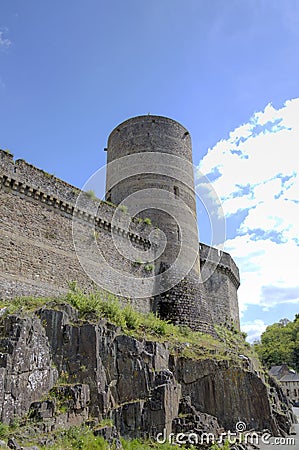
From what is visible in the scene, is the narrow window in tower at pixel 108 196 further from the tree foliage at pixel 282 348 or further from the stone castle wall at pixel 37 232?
the tree foliage at pixel 282 348

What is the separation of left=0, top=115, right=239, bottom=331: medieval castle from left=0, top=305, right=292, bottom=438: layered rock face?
9.85ft

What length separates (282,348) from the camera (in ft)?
Answer: 190

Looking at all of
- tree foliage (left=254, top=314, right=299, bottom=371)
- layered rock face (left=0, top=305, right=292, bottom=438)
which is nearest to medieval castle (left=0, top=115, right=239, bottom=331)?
layered rock face (left=0, top=305, right=292, bottom=438)

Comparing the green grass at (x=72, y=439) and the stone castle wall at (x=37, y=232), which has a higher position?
the stone castle wall at (x=37, y=232)

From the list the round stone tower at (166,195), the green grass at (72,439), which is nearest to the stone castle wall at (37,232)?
the round stone tower at (166,195)

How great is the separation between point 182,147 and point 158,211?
459cm

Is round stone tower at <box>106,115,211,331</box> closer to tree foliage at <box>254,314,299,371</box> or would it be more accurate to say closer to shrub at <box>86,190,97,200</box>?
shrub at <box>86,190,97,200</box>

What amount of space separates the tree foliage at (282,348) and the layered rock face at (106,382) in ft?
147

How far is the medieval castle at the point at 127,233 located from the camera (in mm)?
14023

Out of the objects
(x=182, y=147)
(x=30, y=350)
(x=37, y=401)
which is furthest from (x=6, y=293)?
(x=182, y=147)

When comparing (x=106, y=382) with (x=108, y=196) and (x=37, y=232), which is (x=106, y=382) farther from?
(x=108, y=196)

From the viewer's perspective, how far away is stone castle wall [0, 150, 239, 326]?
43.9 feet

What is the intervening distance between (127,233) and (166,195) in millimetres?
3778

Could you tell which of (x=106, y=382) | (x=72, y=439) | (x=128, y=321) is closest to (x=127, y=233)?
(x=128, y=321)
